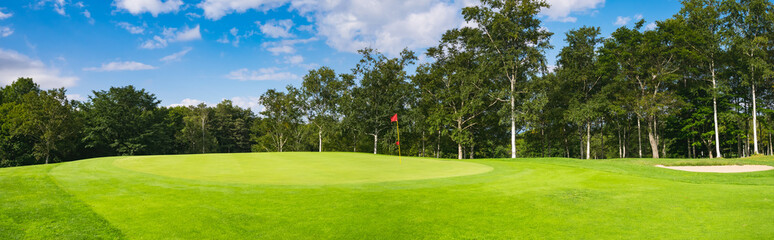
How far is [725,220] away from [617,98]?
120 feet

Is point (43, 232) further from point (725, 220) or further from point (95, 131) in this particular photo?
point (95, 131)

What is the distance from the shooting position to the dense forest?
107ft

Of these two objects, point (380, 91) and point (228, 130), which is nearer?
point (380, 91)

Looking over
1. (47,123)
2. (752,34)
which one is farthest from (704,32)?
(47,123)

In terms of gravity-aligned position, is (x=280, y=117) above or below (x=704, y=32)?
below

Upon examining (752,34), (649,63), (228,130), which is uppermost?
(752,34)

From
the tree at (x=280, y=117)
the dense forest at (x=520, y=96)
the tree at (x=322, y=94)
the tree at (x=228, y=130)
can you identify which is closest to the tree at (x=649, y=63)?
the dense forest at (x=520, y=96)

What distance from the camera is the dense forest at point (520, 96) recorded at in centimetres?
3269

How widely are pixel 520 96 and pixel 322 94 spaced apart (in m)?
28.7

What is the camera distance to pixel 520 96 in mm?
34062

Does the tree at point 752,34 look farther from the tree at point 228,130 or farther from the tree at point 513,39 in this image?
the tree at point 228,130

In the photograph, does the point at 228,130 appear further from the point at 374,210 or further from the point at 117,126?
the point at 374,210

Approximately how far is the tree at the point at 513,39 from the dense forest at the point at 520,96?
0.37 ft

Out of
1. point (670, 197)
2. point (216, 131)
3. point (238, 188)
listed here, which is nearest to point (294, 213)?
point (238, 188)
